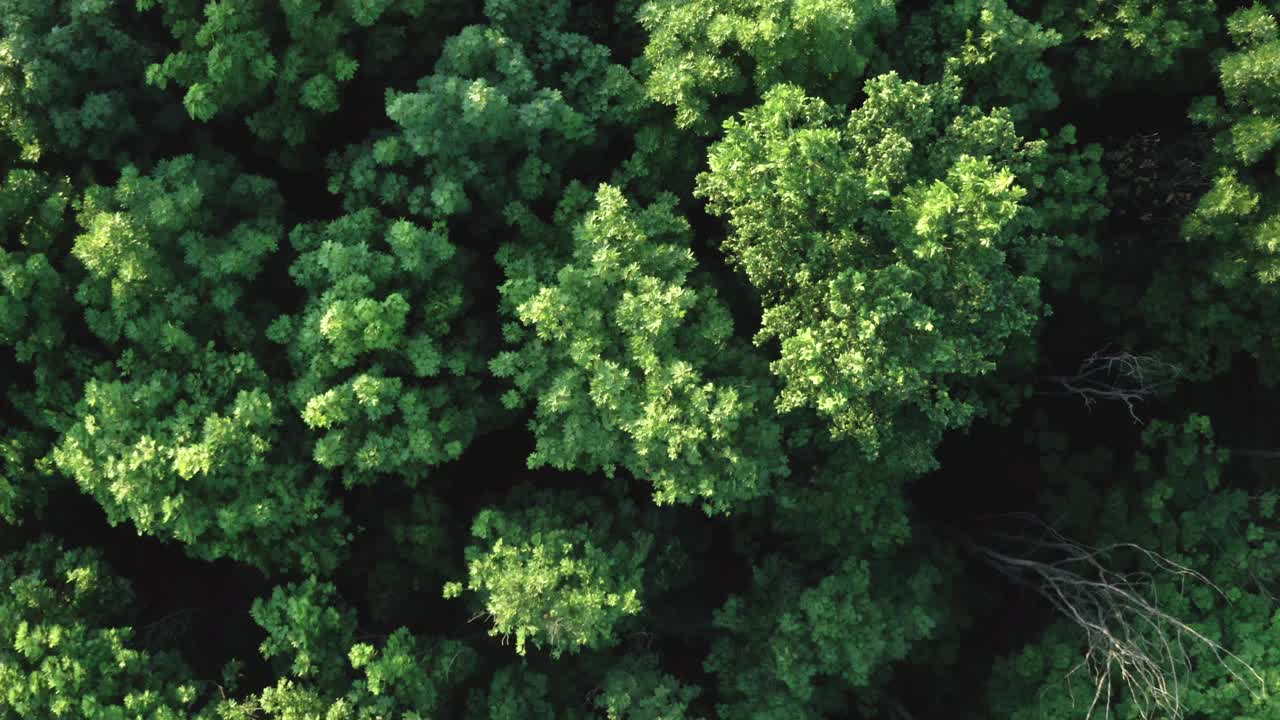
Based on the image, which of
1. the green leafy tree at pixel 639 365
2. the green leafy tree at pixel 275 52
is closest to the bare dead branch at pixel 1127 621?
the green leafy tree at pixel 639 365

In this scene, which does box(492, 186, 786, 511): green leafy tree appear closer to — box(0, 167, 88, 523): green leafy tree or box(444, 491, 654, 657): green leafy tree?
box(444, 491, 654, 657): green leafy tree

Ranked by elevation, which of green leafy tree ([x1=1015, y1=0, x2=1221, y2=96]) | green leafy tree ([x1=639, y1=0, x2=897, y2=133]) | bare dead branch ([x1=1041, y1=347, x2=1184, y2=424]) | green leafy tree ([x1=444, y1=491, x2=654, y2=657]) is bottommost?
bare dead branch ([x1=1041, y1=347, x2=1184, y2=424])

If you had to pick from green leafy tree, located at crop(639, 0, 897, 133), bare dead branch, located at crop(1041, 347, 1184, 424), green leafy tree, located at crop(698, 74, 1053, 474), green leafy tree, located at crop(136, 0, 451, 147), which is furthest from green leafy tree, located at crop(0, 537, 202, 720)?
bare dead branch, located at crop(1041, 347, 1184, 424)

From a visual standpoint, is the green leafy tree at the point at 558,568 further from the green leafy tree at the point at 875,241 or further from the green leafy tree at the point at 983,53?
the green leafy tree at the point at 983,53

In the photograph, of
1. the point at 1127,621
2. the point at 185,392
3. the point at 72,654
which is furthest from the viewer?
the point at 1127,621

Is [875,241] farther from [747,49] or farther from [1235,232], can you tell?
[1235,232]

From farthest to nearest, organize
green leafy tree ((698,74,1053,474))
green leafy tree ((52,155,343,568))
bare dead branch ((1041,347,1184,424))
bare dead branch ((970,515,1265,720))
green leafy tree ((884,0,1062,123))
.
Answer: bare dead branch ((1041,347,1184,424))
bare dead branch ((970,515,1265,720))
green leafy tree ((884,0,1062,123))
green leafy tree ((52,155,343,568))
green leafy tree ((698,74,1053,474))

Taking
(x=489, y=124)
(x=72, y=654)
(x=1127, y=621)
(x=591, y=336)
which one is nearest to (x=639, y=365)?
(x=591, y=336)

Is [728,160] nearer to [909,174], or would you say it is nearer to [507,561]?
[909,174]
